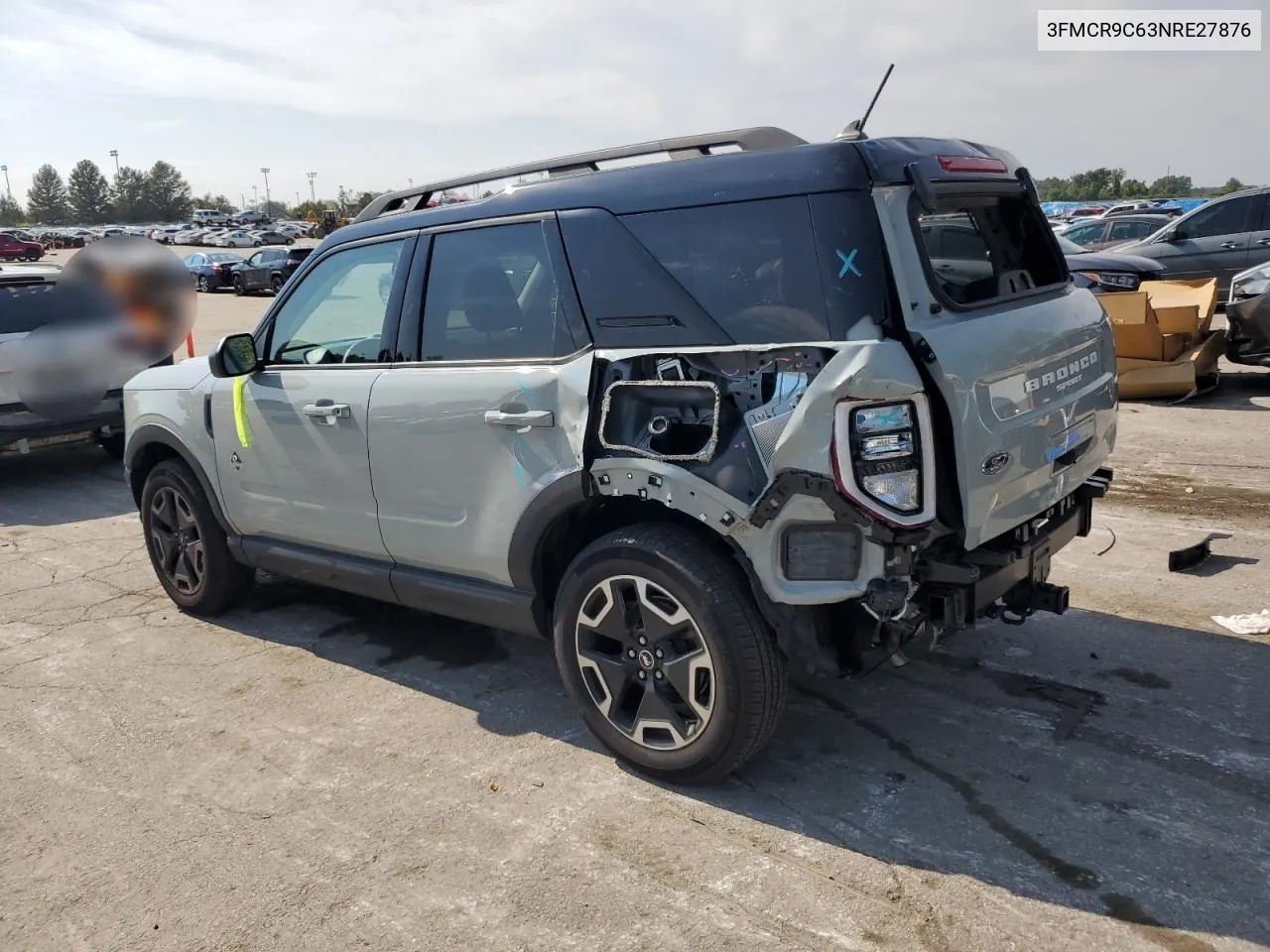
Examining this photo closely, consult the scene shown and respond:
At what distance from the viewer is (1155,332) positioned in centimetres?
922

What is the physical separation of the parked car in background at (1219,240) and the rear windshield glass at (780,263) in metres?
11.5

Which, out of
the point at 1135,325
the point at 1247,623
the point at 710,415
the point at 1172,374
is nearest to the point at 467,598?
the point at 710,415

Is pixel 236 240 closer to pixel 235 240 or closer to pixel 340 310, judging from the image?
pixel 235 240

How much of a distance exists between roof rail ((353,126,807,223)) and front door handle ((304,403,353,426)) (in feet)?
2.73

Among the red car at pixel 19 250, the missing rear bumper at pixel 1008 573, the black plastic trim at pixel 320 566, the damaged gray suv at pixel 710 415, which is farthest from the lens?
the red car at pixel 19 250

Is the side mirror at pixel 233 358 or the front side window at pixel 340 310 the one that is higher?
the front side window at pixel 340 310

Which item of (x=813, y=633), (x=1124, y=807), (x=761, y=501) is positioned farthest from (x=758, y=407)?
(x=1124, y=807)

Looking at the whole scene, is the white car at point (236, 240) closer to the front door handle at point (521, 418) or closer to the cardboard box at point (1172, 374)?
the cardboard box at point (1172, 374)

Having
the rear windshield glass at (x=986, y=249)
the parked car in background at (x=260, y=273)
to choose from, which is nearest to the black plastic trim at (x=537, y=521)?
the rear windshield glass at (x=986, y=249)

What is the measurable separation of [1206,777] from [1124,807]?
38 cm

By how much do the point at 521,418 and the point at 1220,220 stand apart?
12675 millimetres

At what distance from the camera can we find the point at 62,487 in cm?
851

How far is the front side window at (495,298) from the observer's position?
3545mm

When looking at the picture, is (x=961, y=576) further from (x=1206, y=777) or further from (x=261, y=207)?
(x=261, y=207)
